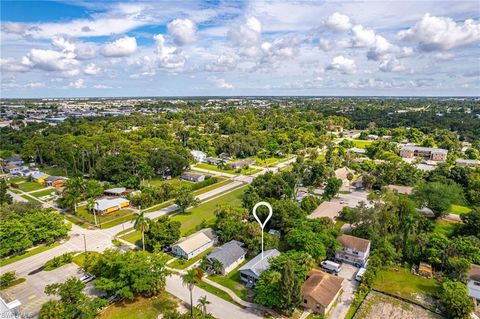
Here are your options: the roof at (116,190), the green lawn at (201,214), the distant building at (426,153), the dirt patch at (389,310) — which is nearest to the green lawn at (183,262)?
the green lawn at (201,214)

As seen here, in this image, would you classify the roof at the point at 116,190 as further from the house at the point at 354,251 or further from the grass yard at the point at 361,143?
the grass yard at the point at 361,143

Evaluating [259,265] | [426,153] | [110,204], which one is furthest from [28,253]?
[426,153]

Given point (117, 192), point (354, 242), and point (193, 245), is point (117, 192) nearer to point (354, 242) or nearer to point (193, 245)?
point (193, 245)

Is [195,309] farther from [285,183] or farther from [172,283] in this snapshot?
[285,183]

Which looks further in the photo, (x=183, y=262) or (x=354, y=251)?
(x=183, y=262)

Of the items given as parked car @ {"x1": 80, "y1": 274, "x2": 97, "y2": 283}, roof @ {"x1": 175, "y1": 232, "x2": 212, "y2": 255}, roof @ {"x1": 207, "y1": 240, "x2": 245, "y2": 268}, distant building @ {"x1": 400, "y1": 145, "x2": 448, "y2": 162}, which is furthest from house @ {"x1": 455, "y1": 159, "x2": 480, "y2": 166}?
parked car @ {"x1": 80, "y1": 274, "x2": 97, "y2": 283}
